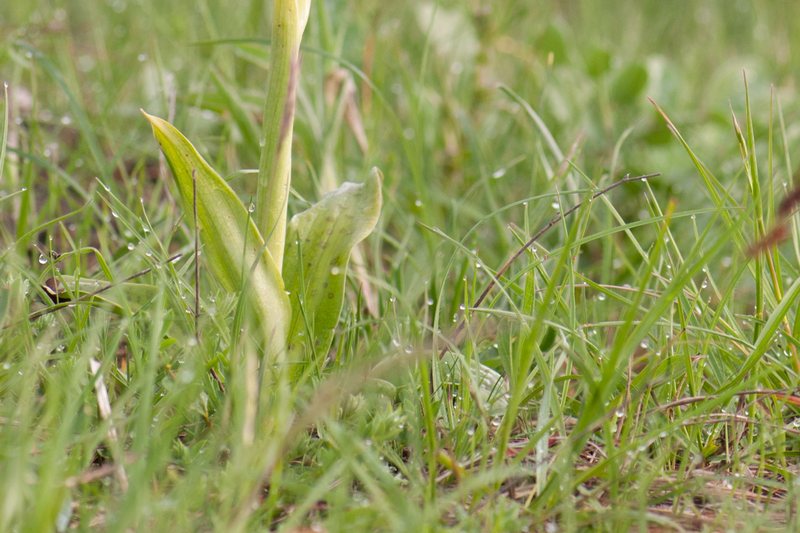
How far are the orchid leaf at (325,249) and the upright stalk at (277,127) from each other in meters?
0.06

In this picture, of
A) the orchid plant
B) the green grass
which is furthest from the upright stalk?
the green grass

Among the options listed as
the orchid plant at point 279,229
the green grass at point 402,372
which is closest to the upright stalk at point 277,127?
the orchid plant at point 279,229

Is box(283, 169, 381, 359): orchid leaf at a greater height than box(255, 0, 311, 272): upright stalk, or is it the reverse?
box(255, 0, 311, 272): upright stalk

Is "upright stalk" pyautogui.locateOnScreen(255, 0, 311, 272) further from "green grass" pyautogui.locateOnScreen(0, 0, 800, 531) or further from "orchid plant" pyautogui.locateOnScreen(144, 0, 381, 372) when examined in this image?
"green grass" pyautogui.locateOnScreen(0, 0, 800, 531)

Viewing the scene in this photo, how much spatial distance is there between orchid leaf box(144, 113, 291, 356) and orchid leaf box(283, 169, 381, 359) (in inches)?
2.1

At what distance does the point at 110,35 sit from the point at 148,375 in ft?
6.89

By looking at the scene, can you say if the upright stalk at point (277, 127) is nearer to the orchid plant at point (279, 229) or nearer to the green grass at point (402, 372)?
the orchid plant at point (279, 229)

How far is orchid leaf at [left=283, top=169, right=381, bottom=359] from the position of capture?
121 centimetres

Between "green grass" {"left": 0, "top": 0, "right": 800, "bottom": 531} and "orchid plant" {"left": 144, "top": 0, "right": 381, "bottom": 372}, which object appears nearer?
"green grass" {"left": 0, "top": 0, "right": 800, "bottom": 531}

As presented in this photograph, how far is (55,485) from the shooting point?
0.80 meters

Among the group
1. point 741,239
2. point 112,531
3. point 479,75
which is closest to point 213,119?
point 479,75

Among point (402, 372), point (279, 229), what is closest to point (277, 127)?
point (279, 229)

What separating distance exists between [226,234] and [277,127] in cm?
17

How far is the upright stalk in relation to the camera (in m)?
1.12
